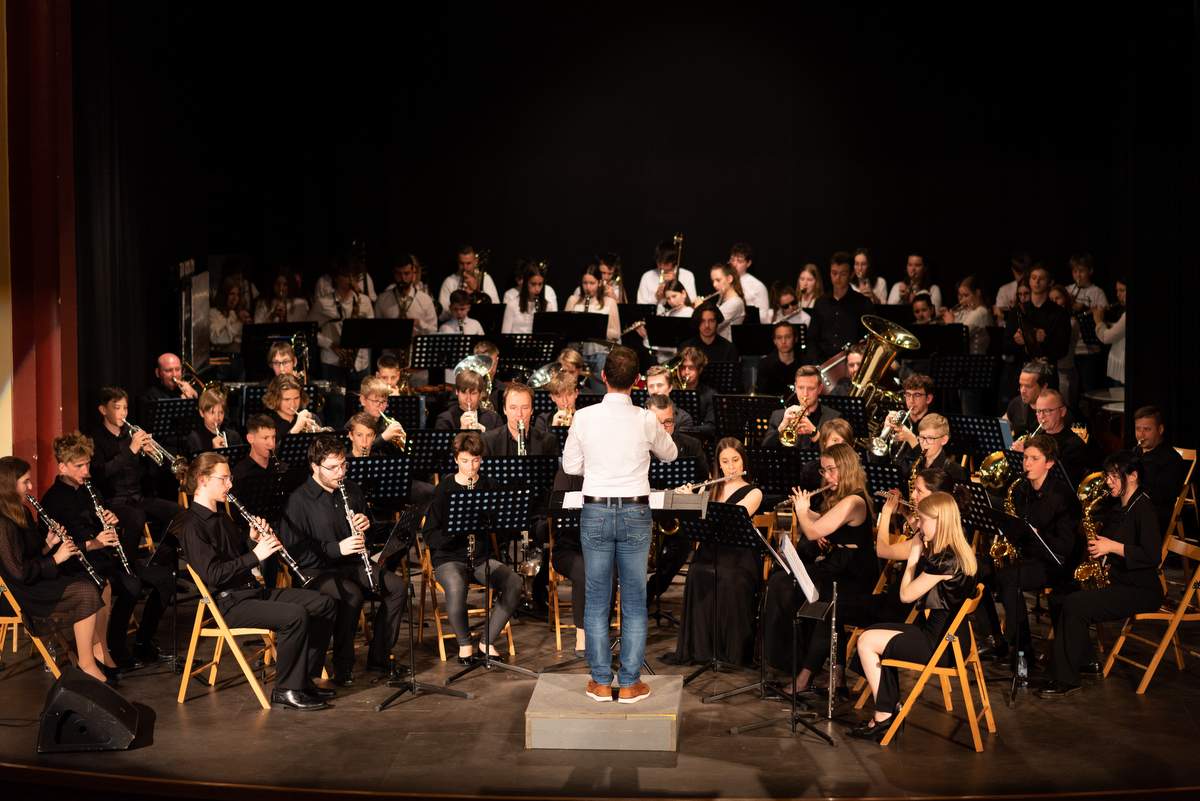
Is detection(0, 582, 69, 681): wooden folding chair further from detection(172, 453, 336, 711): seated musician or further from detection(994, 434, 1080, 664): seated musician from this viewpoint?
detection(994, 434, 1080, 664): seated musician

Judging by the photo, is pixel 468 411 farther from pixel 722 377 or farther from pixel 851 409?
pixel 851 409

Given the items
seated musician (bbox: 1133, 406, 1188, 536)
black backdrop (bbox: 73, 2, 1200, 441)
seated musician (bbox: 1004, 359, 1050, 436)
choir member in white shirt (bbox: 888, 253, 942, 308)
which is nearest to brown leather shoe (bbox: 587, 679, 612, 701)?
seated musician (bbox: 1133, 406, 1188, 536)

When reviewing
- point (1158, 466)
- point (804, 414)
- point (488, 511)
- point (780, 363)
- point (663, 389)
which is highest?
point (780, 363)

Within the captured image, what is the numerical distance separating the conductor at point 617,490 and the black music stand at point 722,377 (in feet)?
13.3

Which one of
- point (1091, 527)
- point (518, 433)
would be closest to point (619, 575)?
point (518, 433)

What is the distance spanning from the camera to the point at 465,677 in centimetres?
741

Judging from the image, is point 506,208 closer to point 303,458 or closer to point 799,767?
point 303,458

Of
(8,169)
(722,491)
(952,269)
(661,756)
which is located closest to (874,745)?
(661,756)

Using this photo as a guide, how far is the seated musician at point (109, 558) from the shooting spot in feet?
24.4

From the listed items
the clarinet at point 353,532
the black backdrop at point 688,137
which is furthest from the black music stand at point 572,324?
the clarinet at point 353,532

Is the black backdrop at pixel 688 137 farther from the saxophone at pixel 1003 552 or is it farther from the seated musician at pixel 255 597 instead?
the saxophone at pixel 1003 552

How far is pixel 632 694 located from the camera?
6.35 metres

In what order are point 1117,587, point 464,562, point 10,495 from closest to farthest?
point 10,495
point 1117,587
point 464,562

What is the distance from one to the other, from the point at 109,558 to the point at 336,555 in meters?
1.28
